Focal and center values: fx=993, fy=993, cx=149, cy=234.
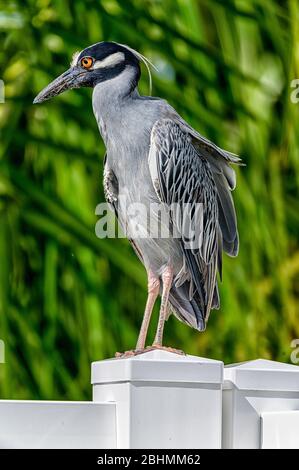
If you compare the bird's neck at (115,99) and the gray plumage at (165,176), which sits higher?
the bird's neck at (115,99)

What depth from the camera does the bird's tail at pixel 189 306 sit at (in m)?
2.51

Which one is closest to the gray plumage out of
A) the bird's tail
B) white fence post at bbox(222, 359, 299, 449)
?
the bird's tail

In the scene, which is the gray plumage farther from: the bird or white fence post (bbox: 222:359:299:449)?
white fence post (bbox: 222:359:299:449)

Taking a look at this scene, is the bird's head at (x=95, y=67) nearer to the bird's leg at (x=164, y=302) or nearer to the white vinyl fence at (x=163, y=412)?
the bird's leg at (x=164, y=302)

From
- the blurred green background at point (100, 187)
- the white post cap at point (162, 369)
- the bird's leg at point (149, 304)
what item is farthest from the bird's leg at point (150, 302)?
the blurred green background at point (100, 187)

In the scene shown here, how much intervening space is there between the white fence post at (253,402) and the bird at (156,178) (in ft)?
1.97

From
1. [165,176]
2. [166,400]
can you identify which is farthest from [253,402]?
[165,176]

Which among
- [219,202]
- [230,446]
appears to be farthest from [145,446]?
[219,202]

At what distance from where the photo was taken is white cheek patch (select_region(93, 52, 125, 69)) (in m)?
2.48

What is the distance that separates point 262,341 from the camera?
3691mm

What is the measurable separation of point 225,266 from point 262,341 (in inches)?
13.8

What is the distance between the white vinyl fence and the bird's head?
909mm

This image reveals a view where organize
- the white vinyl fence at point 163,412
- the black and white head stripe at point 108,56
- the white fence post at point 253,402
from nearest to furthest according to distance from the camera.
Result: the white vinyl fence at point 163,412 < the white fence post at point 253,402 < the black and white head stripe at point 108,56

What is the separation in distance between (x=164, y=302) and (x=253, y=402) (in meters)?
0.59
